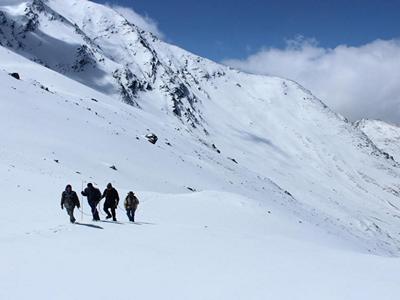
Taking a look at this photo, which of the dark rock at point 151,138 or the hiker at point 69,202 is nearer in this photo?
the hiker at point 69,202

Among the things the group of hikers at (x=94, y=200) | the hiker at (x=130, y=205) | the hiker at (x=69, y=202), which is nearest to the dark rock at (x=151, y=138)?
the group of hikers at (x=94, y=200)

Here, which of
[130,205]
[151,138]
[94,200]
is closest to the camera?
[94,200]

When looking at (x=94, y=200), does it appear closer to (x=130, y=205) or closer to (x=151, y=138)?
(x=130, y=205)

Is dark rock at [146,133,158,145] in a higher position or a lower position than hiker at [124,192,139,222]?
higher

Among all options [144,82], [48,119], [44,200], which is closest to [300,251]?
[44,200]

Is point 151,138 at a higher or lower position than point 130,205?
higher

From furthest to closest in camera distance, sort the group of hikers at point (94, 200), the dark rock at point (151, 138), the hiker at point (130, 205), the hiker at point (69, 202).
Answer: the dark rock at point (151, 138), the hiker at point (130, 205), the group of hikers at point (94, 200), the hiker at point (69, 202)

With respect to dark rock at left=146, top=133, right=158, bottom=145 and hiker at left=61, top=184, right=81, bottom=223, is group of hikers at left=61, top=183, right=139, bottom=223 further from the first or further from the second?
dark rock at left=146, top=133, right=158, bottom=145

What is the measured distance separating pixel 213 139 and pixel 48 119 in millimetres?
133125

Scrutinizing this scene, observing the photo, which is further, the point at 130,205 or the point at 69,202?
the point at 130,205

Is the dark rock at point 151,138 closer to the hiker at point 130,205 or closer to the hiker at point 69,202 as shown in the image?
the hiker at point 130,205

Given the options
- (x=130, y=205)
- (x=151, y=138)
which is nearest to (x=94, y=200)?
(x=130, y=205)

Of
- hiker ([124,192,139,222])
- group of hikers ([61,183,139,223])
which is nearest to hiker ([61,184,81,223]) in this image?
group of hikers ([61,183,139,223])

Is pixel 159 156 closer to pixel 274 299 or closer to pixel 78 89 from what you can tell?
pixel 78 89
